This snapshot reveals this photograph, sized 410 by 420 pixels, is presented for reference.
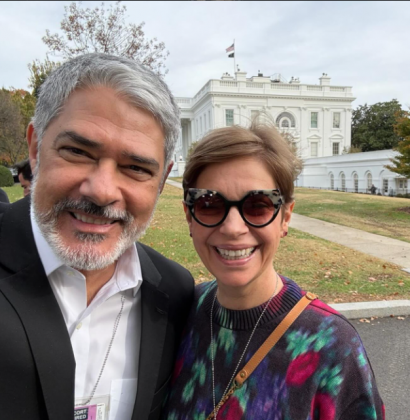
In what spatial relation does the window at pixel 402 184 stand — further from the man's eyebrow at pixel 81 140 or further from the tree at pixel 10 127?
the man's eyebrow at pixel 81 140

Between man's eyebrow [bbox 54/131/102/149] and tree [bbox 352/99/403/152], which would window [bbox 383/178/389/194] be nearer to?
tree [bbox 352/99/403/152]

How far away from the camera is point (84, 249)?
141 centimetres

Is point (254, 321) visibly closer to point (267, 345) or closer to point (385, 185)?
point (267, 345)

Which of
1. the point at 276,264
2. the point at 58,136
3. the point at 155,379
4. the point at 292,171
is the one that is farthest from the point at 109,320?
the point at 276,264

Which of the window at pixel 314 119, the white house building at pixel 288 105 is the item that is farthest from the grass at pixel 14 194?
the window at pixel 314 119

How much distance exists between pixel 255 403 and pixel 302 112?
60.4 meters

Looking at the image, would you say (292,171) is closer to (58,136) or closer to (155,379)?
(58,136)

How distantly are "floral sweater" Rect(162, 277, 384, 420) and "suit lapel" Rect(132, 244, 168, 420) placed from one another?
14 centimetres

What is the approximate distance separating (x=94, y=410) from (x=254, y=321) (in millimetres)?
801

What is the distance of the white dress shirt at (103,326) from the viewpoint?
1416 mm

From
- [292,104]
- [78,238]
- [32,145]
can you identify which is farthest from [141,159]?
[292,104]

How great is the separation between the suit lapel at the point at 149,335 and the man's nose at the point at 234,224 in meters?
0.55

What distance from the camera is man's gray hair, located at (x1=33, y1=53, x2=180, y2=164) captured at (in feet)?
4.65

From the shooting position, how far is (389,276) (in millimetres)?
6215
